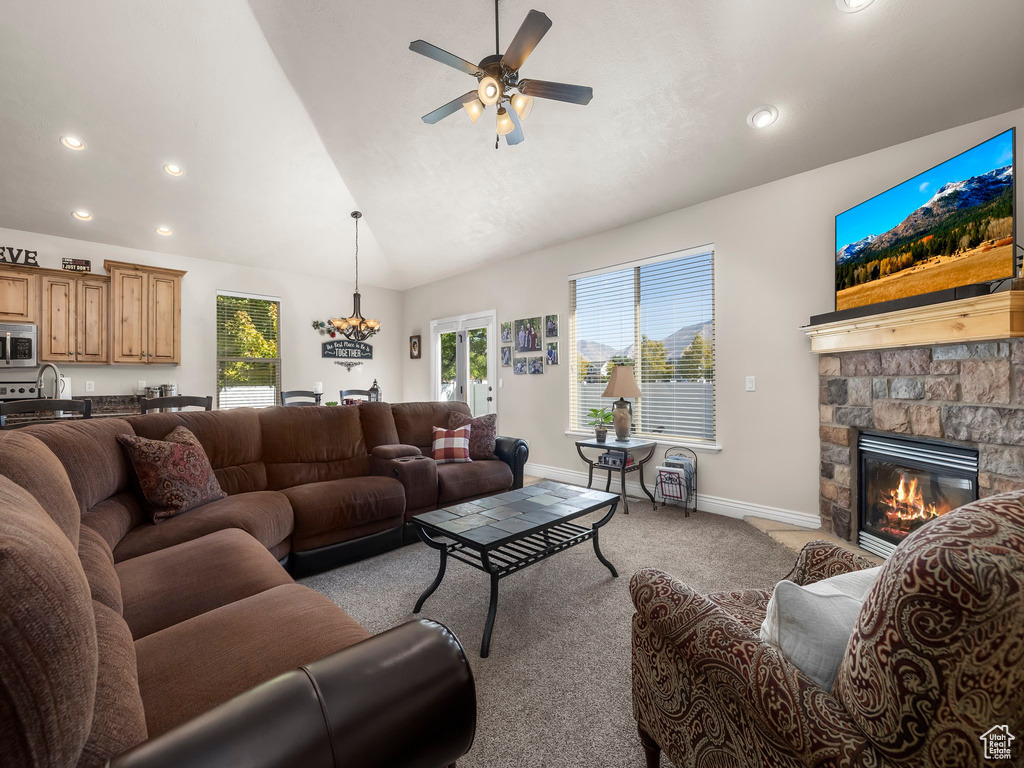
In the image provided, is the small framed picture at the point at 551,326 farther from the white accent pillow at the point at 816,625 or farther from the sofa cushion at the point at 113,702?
the sofa cushion at the point at 113,702

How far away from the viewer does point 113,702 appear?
2.48 ft

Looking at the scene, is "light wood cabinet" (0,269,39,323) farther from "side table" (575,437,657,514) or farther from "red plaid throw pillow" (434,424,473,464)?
"side table" (575,437,657,514)

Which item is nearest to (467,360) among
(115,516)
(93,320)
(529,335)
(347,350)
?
(529,335)

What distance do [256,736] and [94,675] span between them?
24 centimetres

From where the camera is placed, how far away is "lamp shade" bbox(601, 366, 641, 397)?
13.3 feet

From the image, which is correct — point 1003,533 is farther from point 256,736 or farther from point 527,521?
point 527,521

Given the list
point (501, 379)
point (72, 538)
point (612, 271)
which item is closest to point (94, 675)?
point (72, 538)

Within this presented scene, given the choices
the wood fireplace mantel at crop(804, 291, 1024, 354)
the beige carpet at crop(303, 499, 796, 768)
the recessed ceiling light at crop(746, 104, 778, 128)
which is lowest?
the beige carpet at crop(303, 499, 796, 768)

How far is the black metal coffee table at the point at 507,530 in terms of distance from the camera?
2.03m

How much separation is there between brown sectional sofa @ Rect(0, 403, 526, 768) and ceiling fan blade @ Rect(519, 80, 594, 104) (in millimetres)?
2556

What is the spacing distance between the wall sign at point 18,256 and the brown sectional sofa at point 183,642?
3.68m

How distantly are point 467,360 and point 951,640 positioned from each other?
6.01 meters

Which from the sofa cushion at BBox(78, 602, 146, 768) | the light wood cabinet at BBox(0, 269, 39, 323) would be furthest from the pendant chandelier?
the sofa cushion at BBox(78, 602, 146, 768)

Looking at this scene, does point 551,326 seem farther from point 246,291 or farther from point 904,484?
point 246,291
